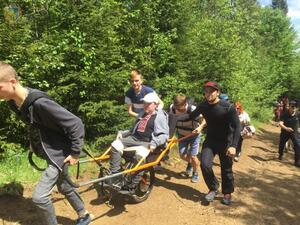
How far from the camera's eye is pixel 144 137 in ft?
22.0

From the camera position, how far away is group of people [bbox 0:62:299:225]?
Answer: 4.34 meters

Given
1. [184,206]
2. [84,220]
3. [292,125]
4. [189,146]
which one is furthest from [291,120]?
[84,220]

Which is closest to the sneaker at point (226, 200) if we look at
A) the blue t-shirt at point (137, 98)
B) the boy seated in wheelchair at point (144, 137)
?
the boy seated in wheelchair at point (144, 137)

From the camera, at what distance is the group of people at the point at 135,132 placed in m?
4.34

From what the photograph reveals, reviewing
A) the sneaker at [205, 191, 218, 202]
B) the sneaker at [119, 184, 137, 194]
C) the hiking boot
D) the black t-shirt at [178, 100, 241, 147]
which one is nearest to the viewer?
the sneaker at [119, 184, 137, 194]

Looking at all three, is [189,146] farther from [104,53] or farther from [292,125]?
[292,125]

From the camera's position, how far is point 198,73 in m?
14.6

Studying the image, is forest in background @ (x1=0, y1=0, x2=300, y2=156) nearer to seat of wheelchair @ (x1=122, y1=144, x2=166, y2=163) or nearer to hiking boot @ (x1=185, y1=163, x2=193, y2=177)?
hiking boot @ (x1=185, y1=163, x2=193, y2=177)

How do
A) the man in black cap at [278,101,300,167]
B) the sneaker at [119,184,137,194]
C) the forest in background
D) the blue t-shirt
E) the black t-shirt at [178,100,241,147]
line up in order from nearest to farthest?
the sneaker at [119,184,137,194], the black t-shirt at [178,100,241,147], the blue t-shirt, the forest in background, the man in black cap at [278,101,300,167]

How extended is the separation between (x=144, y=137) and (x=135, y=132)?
0.22 meters

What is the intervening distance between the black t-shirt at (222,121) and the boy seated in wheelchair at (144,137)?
78cm

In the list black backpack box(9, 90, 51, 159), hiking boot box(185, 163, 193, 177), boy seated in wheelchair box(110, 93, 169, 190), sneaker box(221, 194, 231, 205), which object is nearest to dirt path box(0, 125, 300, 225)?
sneaker box(221, 194, 231, 205)

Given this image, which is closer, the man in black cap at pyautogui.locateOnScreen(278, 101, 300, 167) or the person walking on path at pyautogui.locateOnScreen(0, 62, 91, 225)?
the person walking on path at pyautogui.locateOnScreen(0, 62, 91, 225)

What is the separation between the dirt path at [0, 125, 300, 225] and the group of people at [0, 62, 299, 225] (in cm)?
39
